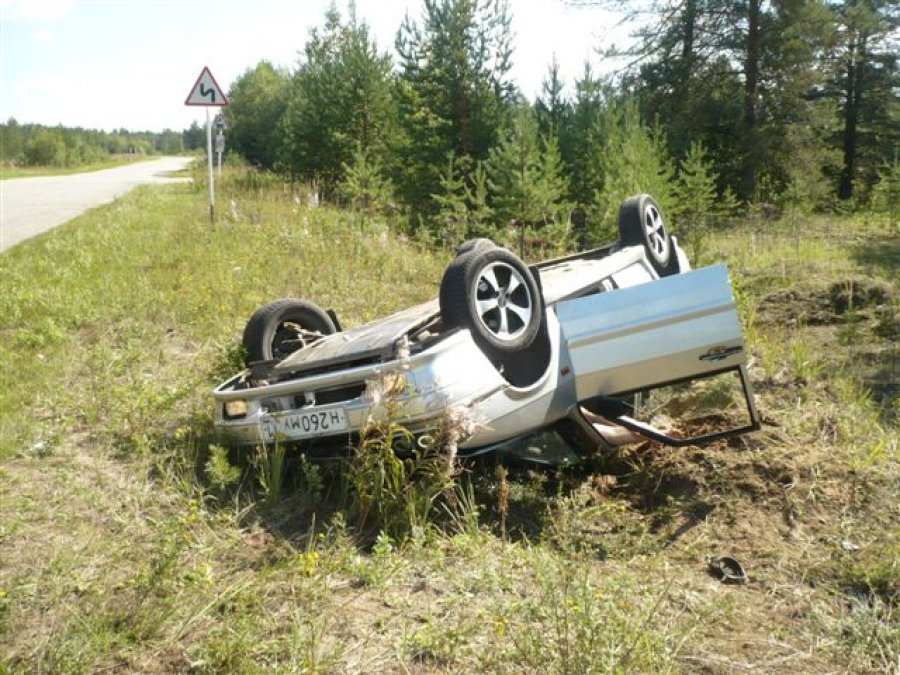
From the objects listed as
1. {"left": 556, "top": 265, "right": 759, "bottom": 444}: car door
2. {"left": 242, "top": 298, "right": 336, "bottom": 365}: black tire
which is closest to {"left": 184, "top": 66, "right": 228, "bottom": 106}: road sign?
{"left": 242, "top": 298, "right": 336, "bottom": 365}: black tire

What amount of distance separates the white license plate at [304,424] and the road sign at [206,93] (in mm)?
8586

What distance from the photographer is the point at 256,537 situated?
148 inches

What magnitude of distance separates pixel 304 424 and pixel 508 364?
3.72 ft

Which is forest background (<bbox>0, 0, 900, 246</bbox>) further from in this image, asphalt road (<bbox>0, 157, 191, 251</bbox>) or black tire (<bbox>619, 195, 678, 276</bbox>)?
black tire (<bbox>619, 195, 678, 276</bbox>)

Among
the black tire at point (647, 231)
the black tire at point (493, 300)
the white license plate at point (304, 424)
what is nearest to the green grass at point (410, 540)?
the white license plate at point (304, 424)

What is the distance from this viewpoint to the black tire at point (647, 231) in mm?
5695

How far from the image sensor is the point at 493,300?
13.6 feet

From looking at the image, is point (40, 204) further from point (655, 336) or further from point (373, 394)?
point (655, 336)

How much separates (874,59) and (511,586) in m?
33.4

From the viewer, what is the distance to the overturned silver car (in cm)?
374

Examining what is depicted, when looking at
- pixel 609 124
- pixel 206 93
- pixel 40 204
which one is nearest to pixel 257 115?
pixel 40 204

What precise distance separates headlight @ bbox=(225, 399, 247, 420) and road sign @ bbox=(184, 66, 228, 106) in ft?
25.8

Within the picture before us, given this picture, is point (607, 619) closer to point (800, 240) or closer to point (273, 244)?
point (273, 244)

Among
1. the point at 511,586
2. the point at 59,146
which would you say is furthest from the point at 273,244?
the point at 59,146
